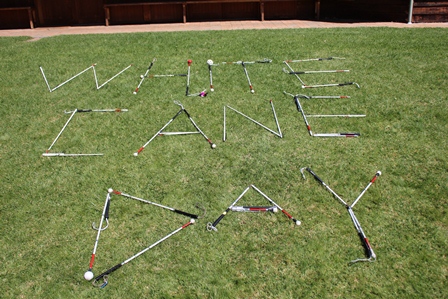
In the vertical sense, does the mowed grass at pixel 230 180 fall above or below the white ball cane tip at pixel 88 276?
above

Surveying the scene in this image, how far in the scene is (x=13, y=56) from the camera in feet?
34.3

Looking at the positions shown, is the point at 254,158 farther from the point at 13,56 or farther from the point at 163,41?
the point at 13,56

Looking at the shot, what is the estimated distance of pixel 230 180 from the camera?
5.38 metres

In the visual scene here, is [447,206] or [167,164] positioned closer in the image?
[447,206]

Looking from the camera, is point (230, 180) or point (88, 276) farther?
point (230, 180)

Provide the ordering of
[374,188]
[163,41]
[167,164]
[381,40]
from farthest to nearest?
1. [163,41]
2. [381,40]
3. [167,164]
4. [374,188]

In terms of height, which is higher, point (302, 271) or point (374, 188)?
point (374, 188)

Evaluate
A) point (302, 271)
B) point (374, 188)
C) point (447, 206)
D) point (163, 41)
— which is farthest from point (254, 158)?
point (163, 41)

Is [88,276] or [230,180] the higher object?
[230,180]

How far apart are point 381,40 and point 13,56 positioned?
390 inches

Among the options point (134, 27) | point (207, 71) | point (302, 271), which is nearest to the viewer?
point (302, 271)

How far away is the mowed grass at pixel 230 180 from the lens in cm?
403

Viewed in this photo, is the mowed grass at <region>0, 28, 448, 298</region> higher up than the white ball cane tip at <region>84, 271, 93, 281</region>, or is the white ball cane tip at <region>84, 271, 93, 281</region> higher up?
the mowed grass at <region>0, 28, 448, 298</region>

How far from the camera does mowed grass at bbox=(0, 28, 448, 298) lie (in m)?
4.03
